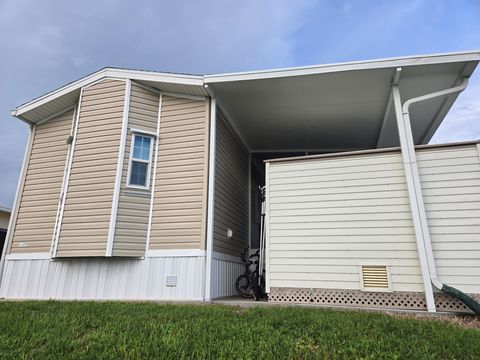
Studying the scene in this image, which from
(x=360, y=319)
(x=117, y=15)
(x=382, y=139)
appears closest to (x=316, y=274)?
(x=360, y=319)

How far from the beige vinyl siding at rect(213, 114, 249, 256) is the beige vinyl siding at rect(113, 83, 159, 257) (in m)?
1.42

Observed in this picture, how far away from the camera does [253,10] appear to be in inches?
446

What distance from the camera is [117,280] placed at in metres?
5.98

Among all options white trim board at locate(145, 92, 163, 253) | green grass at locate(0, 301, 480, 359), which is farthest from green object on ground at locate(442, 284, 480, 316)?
white trim board at locate(145, 92, 163, 253)

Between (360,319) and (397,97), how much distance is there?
4.19 m

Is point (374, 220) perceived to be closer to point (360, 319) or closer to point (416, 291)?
point (416, 291)

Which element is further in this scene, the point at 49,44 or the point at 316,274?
the point at 49,44

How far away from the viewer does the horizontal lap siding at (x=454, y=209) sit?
4715mm

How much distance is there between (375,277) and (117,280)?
461 cm

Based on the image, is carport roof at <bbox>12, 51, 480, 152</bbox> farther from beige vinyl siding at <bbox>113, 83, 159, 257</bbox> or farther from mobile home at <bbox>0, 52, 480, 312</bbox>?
beige vinyl siding at <bbox>113, 83, 159, 257</bbox>

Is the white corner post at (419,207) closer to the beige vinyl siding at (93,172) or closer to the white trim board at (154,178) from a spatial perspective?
the white trim board at (154,178)

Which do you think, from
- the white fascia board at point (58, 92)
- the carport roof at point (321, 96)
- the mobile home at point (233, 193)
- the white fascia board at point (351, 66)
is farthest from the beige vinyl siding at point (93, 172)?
the white fascia board at point (351, 66)

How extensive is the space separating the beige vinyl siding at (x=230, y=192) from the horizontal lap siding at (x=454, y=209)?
12.6ft

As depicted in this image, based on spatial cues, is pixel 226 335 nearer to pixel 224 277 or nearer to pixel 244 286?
pixel 224 277
